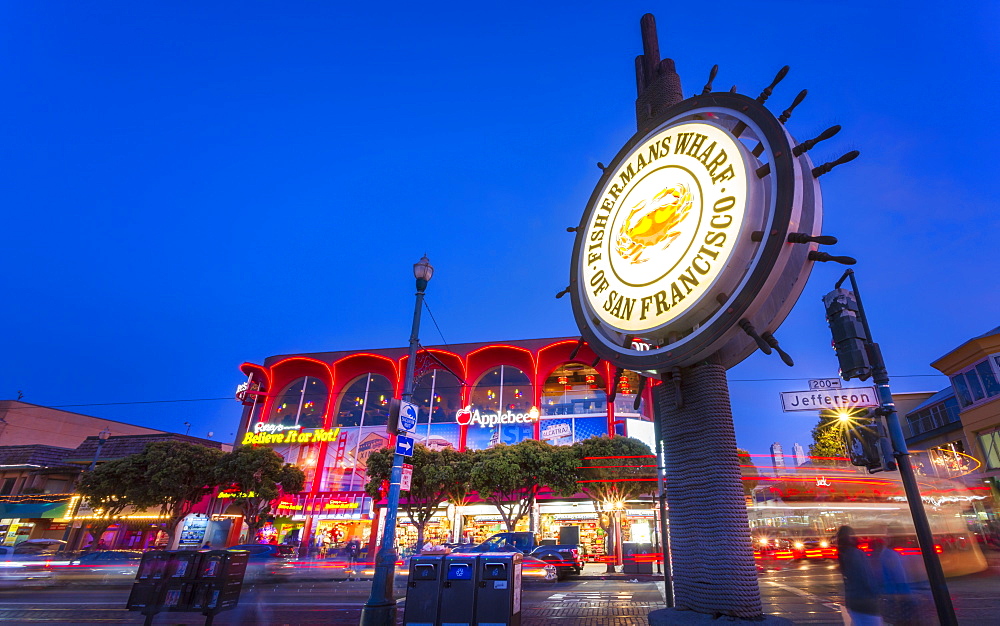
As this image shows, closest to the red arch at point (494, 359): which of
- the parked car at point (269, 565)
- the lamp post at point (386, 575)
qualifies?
the parked car at point (269, 565)

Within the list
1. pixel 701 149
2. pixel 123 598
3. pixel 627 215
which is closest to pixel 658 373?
pixel 627 215

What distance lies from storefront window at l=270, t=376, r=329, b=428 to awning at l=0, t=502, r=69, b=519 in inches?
733

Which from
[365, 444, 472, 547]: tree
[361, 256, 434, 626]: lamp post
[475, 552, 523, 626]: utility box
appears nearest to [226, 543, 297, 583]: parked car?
[365, 444, 472, 547]: tree

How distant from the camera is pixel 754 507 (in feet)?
94.4

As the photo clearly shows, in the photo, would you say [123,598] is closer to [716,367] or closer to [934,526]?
[716,367]

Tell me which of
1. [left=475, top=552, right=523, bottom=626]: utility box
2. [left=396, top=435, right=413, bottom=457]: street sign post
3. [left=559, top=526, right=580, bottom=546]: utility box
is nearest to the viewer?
[left=475, top=552, right=523, bottom=626]: utility box

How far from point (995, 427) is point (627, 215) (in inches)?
1455

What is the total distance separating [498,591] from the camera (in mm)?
7430

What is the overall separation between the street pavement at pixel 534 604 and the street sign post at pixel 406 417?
4343mm

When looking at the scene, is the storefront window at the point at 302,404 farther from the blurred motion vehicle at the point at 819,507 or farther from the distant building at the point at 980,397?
the distant building at the point at 980,397

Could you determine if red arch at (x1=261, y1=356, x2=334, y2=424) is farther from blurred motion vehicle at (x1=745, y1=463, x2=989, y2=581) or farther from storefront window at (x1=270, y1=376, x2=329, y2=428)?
blurred motion vehicle at (x1=745, y1=463, x2=989, y2=581)

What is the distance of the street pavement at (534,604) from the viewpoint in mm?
10758

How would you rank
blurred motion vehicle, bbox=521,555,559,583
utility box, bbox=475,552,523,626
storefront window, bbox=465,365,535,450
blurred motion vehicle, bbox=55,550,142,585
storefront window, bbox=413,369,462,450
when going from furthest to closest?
storefront window, bbox=413,369,462,450, storefront window, bbox=465,365,535,450, blurred motion vehicle, bbox=55,550,142,585, blurred motion vehicle, bbox=521,555,559,583, utility box, bbox=475,552,523,626

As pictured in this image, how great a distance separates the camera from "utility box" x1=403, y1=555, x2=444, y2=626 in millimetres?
7406
